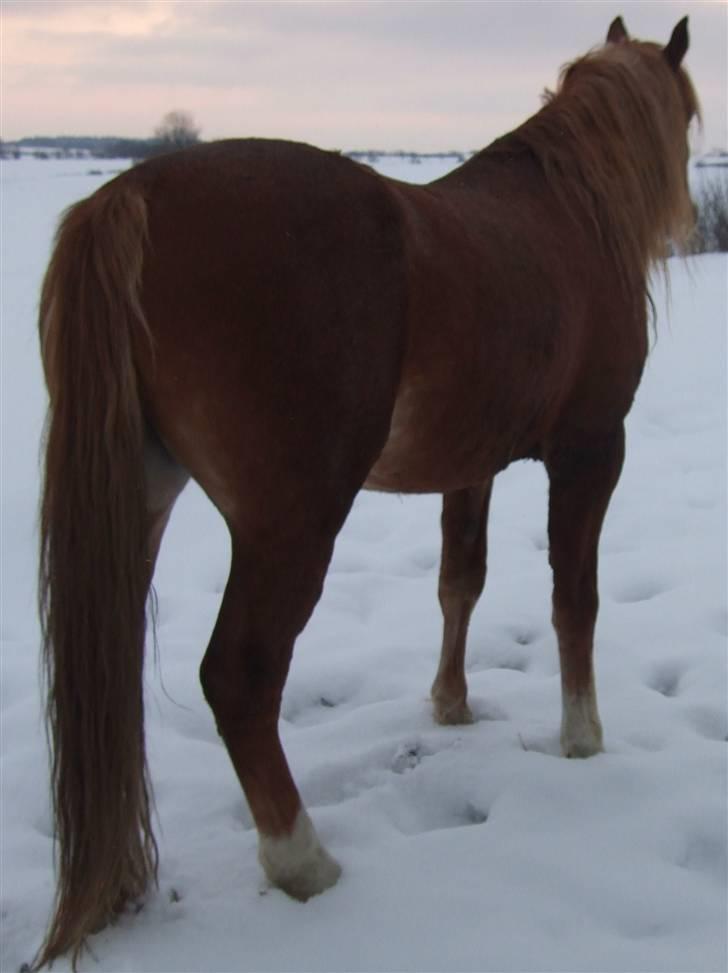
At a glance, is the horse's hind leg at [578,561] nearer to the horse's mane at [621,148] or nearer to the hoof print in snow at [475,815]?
the hoof print in snow at [475,815]

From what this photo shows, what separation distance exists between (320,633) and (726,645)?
4.30ft

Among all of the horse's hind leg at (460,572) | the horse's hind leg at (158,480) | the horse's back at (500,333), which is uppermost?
the horse's back at (500,333)

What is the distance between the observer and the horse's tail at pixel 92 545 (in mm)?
1543

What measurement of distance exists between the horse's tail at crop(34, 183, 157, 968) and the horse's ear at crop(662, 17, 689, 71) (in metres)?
1.71

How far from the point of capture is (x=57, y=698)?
1600mm

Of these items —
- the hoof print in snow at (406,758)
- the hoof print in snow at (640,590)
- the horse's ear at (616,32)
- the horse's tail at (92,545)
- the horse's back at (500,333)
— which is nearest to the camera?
the horse's tail at (92,545)

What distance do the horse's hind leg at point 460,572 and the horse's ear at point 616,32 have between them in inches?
53.6

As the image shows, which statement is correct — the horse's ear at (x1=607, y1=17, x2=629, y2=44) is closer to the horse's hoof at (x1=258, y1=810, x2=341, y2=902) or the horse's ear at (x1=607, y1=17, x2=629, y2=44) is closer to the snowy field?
the snowy field

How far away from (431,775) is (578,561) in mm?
647

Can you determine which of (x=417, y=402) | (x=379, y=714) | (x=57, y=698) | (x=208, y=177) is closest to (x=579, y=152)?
(x=417, y=402)

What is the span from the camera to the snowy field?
168 cm

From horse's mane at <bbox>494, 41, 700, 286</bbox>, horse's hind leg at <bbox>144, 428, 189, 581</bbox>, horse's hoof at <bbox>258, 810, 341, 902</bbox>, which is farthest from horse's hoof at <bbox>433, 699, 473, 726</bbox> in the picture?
horse's mane at <bbox>494, 41, 700, 286</bbox>

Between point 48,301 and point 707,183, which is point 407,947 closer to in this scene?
point 48,301

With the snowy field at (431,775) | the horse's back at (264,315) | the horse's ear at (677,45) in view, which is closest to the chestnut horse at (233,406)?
the horse's back at (264,315)
